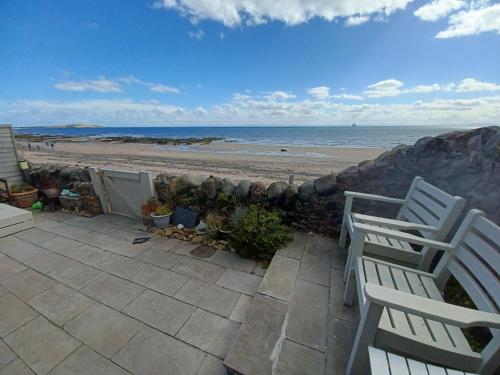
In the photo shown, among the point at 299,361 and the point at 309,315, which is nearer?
the point at 299,361

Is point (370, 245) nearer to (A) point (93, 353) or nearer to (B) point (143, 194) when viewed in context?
(A) point (93, 353)

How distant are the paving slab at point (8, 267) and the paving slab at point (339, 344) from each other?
3.84 meters

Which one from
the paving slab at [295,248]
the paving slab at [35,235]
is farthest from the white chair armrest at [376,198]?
the paving slab at [35,235]

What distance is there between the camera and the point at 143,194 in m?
4.25

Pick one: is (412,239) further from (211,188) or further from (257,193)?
(211,188)

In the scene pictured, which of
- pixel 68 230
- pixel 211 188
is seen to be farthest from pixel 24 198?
pixel 211 188

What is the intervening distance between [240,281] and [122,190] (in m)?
3.27

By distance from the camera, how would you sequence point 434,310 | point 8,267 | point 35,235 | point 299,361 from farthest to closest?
point 35,235, point 8,267, point 299,361, point 434,310

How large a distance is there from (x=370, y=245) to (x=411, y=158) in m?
1.52

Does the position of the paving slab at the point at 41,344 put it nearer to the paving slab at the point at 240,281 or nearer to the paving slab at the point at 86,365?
the paving slab at the point at 86,365

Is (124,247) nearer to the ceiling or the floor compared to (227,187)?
nearer to the floor

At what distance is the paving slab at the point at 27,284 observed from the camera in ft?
8.17

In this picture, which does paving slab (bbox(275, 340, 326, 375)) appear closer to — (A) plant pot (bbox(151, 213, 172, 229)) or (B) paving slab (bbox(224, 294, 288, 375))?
(B) paving slab (bbox(224, 294, 288, 375))

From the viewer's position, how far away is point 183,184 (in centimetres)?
413
